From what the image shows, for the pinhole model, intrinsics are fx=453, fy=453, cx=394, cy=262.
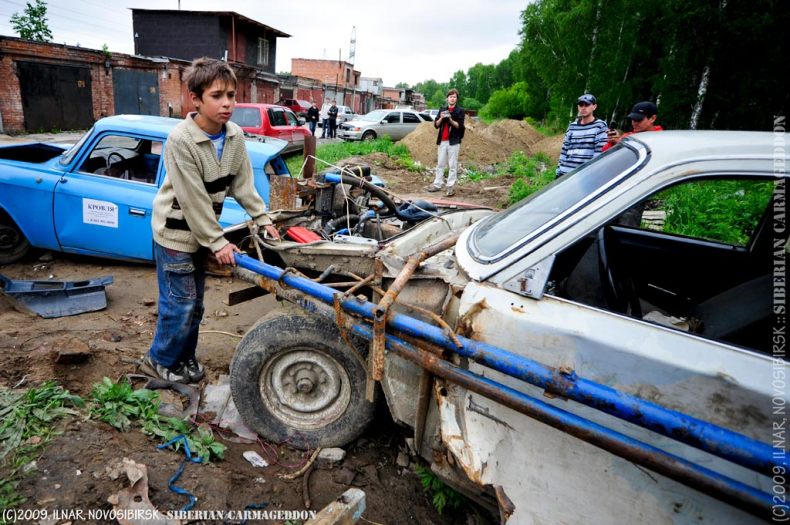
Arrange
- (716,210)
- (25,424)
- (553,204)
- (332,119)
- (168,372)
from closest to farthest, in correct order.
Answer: (553,204) → (25,424) → (168,372) → (716,210) → (332,119)

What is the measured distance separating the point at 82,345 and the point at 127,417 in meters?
0.90

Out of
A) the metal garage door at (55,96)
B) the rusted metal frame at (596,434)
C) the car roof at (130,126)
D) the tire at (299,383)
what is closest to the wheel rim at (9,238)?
the car roof at (130,126)

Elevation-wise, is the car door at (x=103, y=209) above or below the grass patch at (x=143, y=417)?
above

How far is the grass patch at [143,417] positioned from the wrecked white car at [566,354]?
10.8 inches

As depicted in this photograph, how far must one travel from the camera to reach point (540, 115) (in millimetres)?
35406

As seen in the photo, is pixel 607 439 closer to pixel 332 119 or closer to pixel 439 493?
pixel 439 493

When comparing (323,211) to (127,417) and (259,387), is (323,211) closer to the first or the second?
(259,387)

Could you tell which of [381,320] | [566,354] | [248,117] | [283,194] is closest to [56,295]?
[283,194]

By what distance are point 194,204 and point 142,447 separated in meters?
1.37

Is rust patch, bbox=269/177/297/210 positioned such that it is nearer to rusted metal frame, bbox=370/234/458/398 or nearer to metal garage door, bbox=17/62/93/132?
rusted metal frame, bbox=370/234/458/398

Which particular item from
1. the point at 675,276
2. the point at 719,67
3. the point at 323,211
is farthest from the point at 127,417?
the point at 719,67

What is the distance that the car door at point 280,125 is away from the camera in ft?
41.1

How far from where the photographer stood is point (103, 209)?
185 inches

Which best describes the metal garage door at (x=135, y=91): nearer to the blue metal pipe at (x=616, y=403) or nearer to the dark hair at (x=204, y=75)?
the dark hair at (x=204, y=75)
